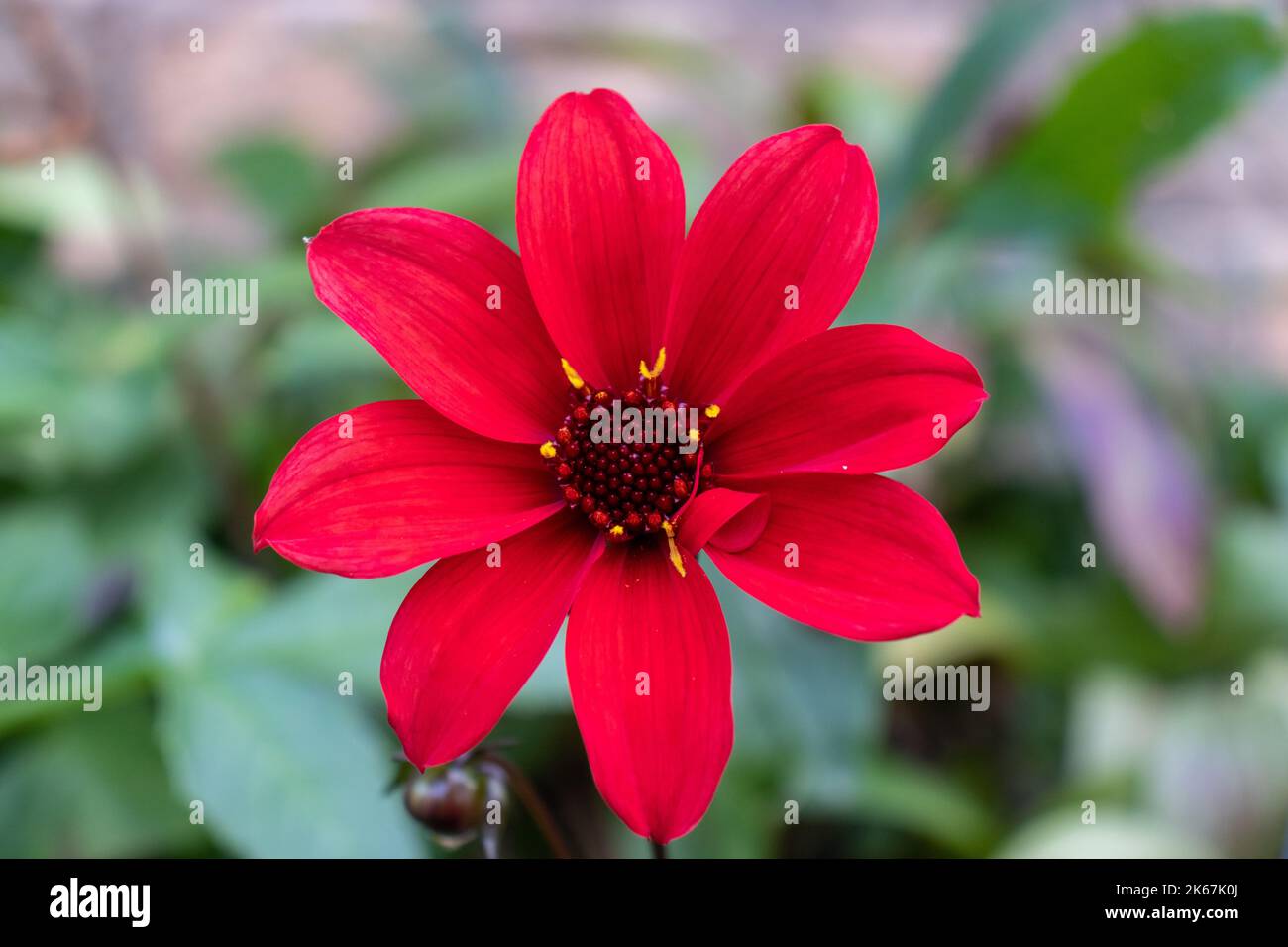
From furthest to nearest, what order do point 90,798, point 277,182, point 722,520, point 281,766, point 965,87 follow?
point 277,182 → point 965,87 → point 90,798 → point 281,766 → point 722,520

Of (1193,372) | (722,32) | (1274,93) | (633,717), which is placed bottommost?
(633,717)

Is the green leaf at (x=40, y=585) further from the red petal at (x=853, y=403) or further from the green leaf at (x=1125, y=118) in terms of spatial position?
the green leaf at (x=1125, y=118)

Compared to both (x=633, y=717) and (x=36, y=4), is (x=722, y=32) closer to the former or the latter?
(x=36, y=4)

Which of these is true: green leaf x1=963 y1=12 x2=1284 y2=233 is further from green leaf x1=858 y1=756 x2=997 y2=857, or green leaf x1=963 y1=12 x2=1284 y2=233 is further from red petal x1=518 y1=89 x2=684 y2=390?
red petal x1=518 y1=89 x2=684 y2=390

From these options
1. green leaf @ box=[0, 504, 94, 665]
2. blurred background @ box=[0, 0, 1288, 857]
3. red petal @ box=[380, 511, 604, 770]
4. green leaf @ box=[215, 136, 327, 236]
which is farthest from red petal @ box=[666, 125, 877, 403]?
green leaf @ box=[215, 136, 327, 236]

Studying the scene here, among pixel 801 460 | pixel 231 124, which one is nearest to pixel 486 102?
pixel 231 124

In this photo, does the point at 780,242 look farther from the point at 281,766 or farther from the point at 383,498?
the point at 281,766

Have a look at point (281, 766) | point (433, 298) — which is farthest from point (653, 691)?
point (281, 766)
